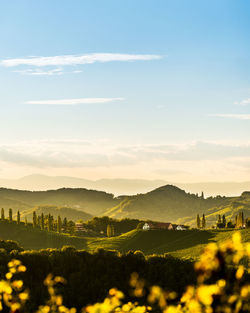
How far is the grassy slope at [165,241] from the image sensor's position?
457 feet

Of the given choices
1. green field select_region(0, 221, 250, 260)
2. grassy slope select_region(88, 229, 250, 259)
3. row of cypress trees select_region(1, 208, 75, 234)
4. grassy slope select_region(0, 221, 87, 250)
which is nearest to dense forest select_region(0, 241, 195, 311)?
grassy slope select_region(88, 229, 250, 259)

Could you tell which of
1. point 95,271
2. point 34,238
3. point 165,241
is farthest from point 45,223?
point 95,271

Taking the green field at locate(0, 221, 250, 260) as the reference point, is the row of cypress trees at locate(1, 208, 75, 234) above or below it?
above

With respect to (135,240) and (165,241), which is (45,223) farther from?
(165,241)

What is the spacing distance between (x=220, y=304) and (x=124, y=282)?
222ft

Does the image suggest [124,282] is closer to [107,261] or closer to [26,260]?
[107,261]

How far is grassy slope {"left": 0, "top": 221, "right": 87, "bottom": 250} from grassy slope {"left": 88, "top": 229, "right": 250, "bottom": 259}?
6628 mm

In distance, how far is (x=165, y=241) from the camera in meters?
154

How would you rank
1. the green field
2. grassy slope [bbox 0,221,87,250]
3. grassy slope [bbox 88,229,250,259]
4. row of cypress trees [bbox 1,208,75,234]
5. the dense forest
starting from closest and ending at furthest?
the dense forest, grassy slope [bbox 88,229,250,259], the green field, grassy slope [bbox 0,221,87,250], row of cypress trees [bbox 1,208,75,234]

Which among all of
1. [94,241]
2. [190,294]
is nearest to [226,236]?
[94,241]

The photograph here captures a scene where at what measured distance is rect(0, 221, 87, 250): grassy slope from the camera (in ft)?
516

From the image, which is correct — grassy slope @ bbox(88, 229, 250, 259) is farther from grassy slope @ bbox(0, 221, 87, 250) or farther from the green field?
grassy slope @ bbox(0, 221, 87, 250)

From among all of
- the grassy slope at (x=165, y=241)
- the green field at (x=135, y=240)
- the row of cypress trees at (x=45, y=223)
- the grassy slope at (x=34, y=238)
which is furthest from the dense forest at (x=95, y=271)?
the row of cypress trees at (x=45, y=223)

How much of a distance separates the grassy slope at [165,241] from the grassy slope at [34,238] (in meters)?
6.63
